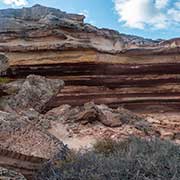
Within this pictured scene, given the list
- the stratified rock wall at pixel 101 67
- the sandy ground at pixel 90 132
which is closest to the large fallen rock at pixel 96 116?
the sandy ground at pixel 90 132

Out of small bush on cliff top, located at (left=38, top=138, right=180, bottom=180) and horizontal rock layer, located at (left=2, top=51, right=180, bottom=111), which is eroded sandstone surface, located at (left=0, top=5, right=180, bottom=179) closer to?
horizontal rock layer, located at (left=2, top=51, right=180, bottom=111)

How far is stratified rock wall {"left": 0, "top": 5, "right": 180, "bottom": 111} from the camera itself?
32.9 ft

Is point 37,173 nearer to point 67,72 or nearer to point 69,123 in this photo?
point 69,123

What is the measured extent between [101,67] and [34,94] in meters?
2.52

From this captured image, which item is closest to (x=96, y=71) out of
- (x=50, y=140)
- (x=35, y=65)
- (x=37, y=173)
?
(x=35, y=65)

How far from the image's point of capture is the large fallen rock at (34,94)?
25.9 ft

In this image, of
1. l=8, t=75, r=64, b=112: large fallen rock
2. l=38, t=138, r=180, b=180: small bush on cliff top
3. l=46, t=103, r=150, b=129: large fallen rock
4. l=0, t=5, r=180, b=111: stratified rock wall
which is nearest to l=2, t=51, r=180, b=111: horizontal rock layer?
l=0, t=5, r=180, b=111: stratified rock wall

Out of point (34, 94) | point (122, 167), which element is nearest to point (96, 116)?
point (34, 94)

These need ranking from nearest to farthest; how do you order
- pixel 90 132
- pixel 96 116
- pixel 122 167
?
pixel 122 167 < pixel 90 132 < pixel 96 116

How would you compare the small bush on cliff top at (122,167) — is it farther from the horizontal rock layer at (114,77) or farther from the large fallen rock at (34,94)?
the horizontal rock layer at (114,77)

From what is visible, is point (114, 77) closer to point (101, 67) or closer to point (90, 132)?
point (101, 67)

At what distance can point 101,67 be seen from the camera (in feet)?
33.3

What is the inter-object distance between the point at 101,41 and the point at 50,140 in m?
6.17

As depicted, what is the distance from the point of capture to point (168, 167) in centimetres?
413
